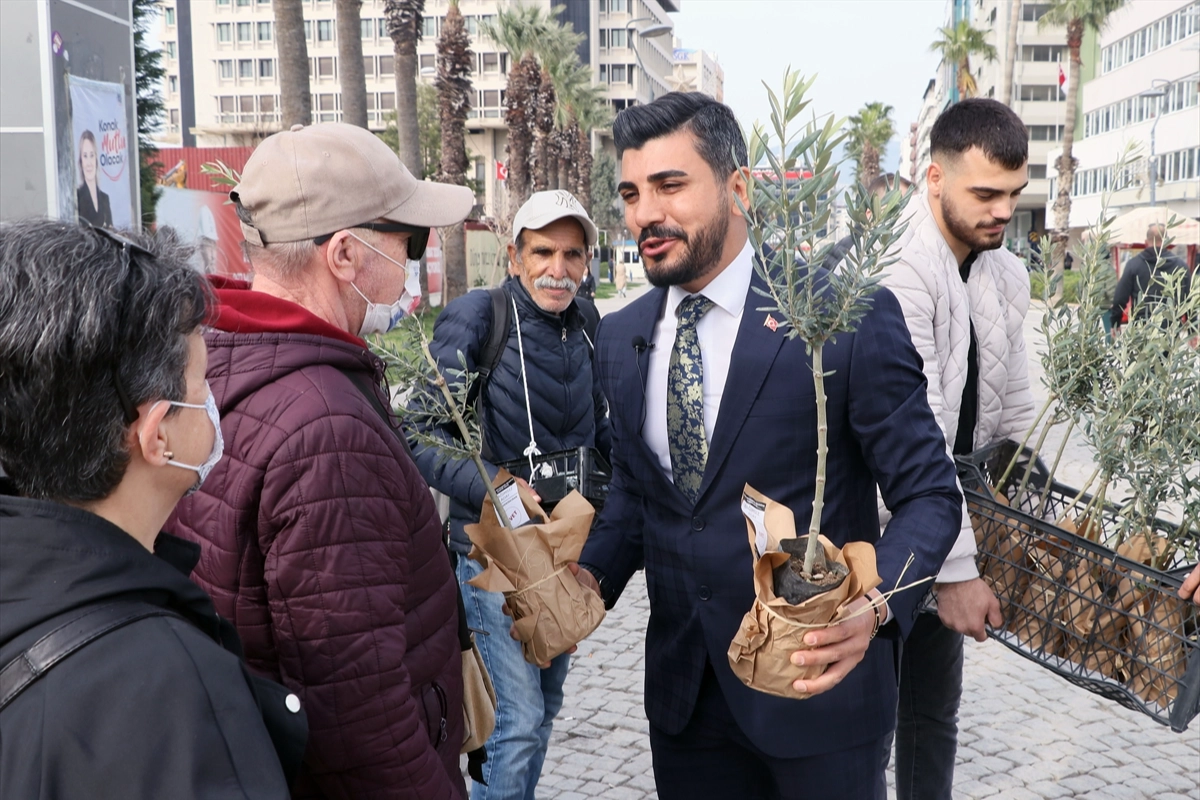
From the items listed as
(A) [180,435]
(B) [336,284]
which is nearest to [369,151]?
(B) [336,284]

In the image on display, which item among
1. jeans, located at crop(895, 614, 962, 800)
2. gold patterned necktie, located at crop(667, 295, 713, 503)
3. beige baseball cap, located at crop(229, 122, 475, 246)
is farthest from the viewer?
jeans, located at crop(895, 614, 962, 800)

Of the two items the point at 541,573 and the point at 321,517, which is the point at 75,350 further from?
the point at 541,573

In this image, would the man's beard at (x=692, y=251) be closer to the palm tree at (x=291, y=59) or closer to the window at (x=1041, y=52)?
the palm tree at (x=291, y=59)

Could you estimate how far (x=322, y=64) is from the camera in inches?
3816

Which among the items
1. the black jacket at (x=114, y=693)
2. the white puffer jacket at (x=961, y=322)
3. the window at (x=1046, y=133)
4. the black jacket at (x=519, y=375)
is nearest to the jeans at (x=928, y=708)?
the white puffer jacket at (x=961, y=322)

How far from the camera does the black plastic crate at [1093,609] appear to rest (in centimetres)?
→ 248

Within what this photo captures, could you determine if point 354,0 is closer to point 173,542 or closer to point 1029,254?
point 1029,254

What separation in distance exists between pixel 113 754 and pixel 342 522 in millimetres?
664

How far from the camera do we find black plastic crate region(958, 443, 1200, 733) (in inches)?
97.5

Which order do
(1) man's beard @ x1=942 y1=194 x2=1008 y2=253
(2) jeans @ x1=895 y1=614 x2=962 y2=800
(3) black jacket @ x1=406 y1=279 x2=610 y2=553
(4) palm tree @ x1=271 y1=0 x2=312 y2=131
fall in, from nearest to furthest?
1. (1) man's beard @ x1=942 y1=194 x2=1008 y2=253
2. (2) jeans @ x1=895 y1=614 x2=962 y2=800
3. (3) black jacket @ x1=406 y1=279 x2=610 y2=553
4. (4) palm tree @ x1=271 y1=0 x2=312 y2=131

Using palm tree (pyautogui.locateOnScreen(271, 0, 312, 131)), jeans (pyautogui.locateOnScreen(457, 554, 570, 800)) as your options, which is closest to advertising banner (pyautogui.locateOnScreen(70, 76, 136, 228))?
jeans (pyautogui.locateOnScreen(457, 554, 570, 800))

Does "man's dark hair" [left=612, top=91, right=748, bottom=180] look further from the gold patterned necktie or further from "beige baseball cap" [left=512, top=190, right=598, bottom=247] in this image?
"beige baseball cap" [left=512, top=190, right=598, bottom=247]

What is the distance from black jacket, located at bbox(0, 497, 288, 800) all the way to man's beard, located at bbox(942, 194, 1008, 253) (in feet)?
8.22

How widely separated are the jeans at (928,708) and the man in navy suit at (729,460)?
2.45 ft
